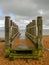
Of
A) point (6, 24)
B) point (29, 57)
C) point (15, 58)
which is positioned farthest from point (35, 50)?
point (6, 24)

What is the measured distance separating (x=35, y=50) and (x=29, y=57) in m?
0.39

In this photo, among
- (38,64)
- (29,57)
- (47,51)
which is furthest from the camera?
(47,51)

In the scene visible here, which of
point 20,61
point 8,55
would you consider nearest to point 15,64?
point 20,61

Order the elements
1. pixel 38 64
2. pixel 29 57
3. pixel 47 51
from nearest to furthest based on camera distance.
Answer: pixel 38 64 < pixel 29 57 < pixel 47 51

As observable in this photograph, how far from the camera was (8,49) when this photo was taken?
737cm

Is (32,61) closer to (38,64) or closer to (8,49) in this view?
(38,64)

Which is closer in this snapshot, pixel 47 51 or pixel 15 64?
pixel 15 64

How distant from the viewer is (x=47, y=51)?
8.42m

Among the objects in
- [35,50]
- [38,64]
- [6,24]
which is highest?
[6,24]

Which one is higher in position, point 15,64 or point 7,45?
point 7,45

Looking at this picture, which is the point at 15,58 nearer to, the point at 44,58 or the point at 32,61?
the point at 32,61

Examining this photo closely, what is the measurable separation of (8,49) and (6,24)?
1.04 metres

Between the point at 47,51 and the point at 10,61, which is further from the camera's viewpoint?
the point at 47,51

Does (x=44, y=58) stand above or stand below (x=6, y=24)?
below
